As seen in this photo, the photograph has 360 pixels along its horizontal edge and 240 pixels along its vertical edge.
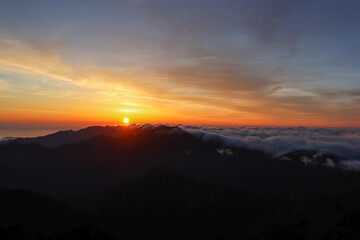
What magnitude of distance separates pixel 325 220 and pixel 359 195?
1569 inches

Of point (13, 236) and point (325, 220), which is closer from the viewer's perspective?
point (13, 236)

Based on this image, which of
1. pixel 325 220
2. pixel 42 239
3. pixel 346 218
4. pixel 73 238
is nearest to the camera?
pixel 42 239

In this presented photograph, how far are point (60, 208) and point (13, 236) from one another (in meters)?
119

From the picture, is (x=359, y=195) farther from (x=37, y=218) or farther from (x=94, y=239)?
(x=37, y=218)

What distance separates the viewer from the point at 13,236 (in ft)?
241

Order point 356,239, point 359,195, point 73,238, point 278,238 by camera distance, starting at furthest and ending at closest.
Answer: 1. point 359,195
2. point 278,238
3. point 73,238
4. point 356,239

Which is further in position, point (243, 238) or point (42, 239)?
point (243, 238)

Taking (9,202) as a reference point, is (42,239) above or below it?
above

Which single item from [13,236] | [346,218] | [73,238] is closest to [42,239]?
[13,236]

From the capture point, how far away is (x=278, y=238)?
444 feet

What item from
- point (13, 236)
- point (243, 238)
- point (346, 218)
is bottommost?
point (243, 238)

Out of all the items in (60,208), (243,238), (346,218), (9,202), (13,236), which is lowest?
(243,238)

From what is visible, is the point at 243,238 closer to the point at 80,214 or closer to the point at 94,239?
the point at 94,239

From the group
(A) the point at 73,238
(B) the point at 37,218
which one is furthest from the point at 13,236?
(B) the point at 37,218
